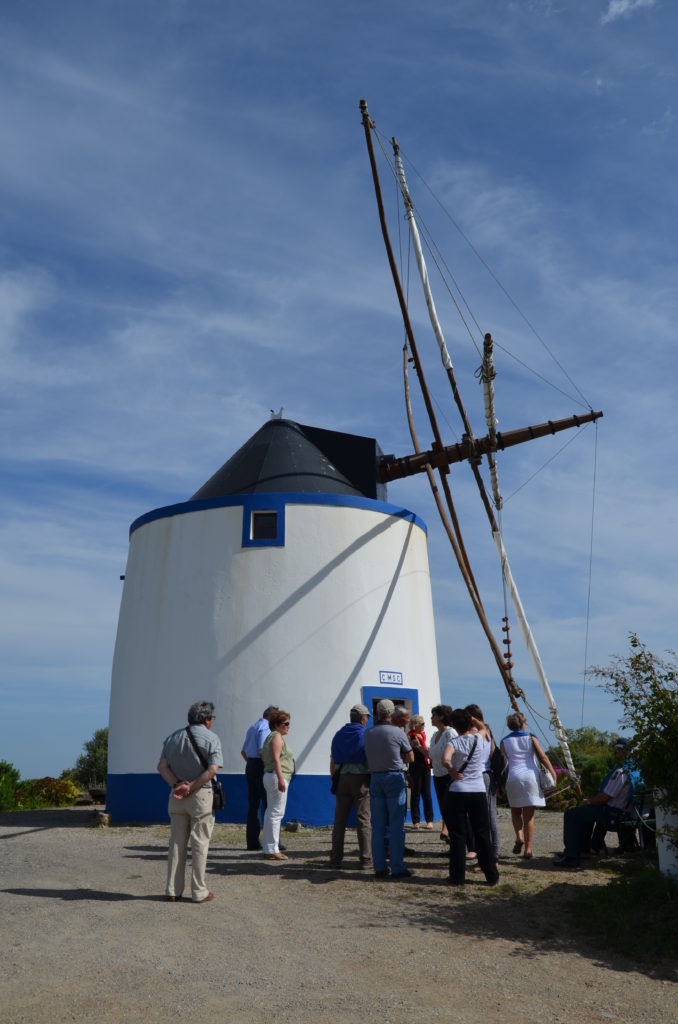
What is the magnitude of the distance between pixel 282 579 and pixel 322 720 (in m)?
2.32

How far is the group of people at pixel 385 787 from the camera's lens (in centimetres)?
800

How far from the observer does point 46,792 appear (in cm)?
2111

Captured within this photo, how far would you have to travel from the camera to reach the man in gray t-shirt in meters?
7.92

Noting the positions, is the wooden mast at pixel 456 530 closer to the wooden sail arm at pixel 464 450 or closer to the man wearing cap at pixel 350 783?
the wooden sail arm at pixel 464 450

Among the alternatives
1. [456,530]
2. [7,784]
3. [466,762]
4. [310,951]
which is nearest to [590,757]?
[456,530]

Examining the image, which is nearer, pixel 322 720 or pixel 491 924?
pixel 491 924

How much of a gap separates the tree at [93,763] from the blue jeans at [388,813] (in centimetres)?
2295

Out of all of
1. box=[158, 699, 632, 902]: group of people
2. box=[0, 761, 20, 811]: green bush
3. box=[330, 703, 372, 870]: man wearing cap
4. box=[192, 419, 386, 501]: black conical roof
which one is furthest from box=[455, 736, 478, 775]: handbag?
box=[0, 761, 20, 811]: green bush

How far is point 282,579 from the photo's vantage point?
49.4 ft

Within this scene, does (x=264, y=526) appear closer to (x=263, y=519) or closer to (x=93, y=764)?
(x=263, y=519)

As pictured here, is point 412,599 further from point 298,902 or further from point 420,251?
point 298,902

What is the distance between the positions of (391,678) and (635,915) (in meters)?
8.14

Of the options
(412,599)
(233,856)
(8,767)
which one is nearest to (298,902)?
(233,856)

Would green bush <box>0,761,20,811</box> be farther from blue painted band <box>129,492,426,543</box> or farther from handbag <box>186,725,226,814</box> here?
handbag <box>186,725,226,814</box>
